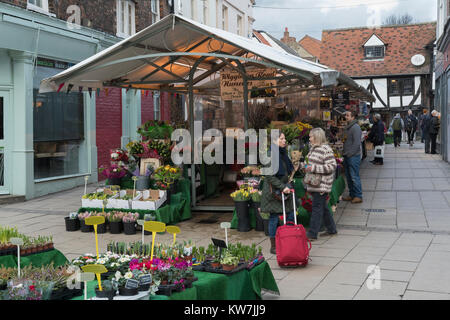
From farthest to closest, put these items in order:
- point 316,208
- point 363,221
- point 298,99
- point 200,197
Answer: point 298,99 < point 200,197 < point 363,221 < point 316,208

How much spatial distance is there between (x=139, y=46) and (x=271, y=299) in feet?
18.0

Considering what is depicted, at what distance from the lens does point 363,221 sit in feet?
31.8

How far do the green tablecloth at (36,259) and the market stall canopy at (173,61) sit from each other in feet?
11.8

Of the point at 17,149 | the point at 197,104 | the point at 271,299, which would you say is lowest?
the point at 271,299

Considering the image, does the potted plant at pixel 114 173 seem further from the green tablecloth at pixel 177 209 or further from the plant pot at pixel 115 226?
the plant pot at pixel 115 226

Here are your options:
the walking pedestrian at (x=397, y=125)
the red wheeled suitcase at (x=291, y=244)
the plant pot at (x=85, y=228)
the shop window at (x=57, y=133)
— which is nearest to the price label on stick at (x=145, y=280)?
the red wheeled suitcase at (x=291, y=244)

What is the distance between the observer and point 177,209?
9.87 m

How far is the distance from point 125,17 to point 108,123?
3605 mm

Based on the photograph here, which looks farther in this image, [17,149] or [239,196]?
[17,149]

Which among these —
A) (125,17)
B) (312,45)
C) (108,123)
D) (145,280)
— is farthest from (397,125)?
(312,45)

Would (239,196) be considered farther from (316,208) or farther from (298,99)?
(298,99)

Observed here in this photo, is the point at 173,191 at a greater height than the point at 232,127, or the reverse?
the point at 232,127

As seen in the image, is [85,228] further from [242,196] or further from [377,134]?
[377,134]
